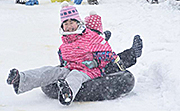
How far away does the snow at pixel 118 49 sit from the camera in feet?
9.40

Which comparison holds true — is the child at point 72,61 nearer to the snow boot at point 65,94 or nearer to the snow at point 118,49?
the snow boot at point 65,94

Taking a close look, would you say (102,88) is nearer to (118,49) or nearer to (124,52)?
(124,52)

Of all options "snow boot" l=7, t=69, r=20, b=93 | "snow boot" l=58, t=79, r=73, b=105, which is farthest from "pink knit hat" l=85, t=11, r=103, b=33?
"snow boot" l=7, t=69, r=20, b=93

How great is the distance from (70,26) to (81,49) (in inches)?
11.5

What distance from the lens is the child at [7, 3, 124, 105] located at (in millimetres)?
2844

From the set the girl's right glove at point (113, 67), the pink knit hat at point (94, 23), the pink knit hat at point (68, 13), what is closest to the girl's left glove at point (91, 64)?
the girl's right glove at point (113, 67)

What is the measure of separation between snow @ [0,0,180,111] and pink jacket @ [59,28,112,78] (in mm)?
388

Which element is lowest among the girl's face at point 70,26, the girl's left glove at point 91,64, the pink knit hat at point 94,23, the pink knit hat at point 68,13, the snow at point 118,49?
the snow at point 118,49

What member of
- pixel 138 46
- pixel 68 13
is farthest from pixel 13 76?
pixel 138 46

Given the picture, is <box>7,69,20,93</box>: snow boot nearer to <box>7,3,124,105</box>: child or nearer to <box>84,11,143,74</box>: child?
<box>7,3,124,105</box>: child

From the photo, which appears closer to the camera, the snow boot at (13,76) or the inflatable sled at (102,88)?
the snow boot at (13,76)

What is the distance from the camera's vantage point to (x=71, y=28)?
331 cm

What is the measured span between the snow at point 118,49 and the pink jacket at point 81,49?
388 millimetres

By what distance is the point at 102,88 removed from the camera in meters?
3.03
